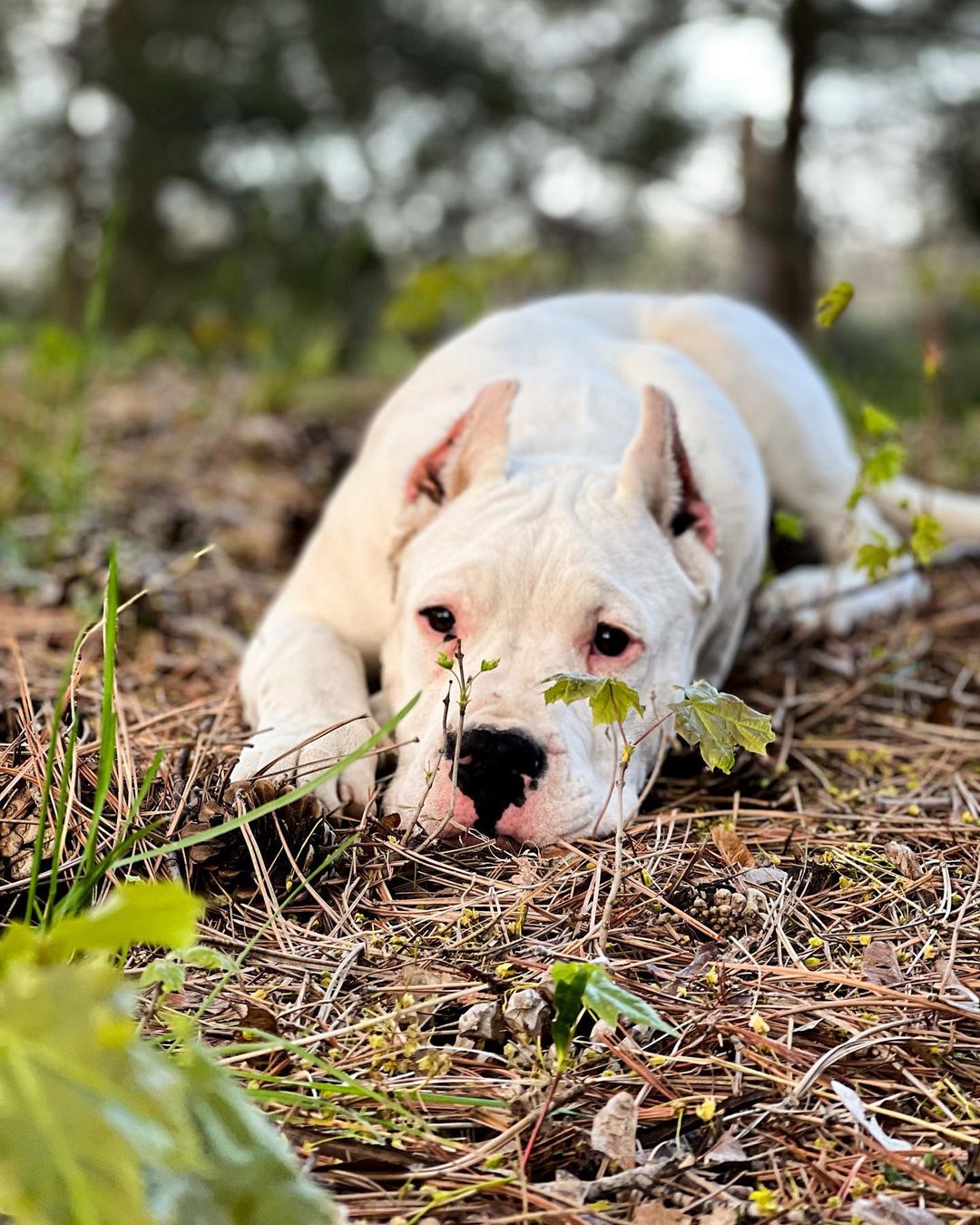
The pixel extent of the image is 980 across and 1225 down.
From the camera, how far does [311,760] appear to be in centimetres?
203

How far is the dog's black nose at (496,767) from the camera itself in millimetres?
1889

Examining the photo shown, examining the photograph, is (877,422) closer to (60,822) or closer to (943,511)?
(943,511)

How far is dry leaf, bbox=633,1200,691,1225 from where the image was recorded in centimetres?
123

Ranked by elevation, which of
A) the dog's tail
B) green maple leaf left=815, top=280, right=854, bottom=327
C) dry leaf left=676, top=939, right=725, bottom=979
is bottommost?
the dog's tail

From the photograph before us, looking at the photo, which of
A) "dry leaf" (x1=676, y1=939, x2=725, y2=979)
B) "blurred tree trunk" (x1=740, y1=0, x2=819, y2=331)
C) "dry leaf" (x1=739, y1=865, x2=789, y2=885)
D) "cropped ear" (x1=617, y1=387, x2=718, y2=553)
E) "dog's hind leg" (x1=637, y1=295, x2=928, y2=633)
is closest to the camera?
"dry leaf" (x1=676, y1=939, x2=725, y2=979)

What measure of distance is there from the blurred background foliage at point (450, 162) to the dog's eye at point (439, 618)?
4.78 m

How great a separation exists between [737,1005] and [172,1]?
9475 millimetres

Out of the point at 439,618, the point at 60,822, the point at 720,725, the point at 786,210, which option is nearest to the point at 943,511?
the point at 439,618

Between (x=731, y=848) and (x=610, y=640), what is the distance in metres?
0.44

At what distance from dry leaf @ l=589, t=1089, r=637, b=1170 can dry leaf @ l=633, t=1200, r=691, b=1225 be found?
6cm

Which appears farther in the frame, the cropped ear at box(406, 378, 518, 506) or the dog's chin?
the cropped ear at box(406, 378, 518, 506)

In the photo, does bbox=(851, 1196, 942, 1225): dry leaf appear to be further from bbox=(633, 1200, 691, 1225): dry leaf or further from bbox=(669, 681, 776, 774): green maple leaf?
bbox=(669, 681, 776, 774): green maple leaf

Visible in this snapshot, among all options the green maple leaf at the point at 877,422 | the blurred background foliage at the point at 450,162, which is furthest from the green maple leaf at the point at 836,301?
the blurred background foliage at the point at 450,162

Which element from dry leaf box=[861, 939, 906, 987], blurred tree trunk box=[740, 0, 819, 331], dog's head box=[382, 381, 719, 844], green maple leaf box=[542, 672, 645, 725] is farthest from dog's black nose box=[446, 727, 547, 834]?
blurred tree trunk box=[740, 0, 819, 331]
